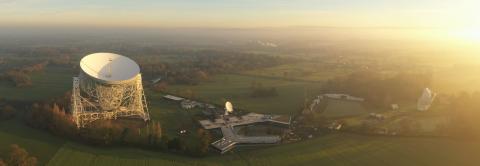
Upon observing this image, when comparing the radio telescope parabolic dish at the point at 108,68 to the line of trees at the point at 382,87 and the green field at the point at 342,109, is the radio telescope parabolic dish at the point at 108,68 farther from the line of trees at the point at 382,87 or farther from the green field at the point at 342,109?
the line of trees at the point at 382,87

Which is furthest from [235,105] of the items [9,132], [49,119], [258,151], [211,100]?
[9,132]

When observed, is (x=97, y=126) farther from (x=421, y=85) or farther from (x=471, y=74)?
(x=471, y=74)

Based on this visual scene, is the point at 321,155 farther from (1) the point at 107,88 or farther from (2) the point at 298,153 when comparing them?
(1) the point at 107,88

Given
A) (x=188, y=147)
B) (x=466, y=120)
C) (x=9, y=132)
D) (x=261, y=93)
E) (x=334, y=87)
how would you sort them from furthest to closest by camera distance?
(x=334, y=87), (x=261, y=93), (x=466, y=120), (x=9, y=132), (x=188, y=147)

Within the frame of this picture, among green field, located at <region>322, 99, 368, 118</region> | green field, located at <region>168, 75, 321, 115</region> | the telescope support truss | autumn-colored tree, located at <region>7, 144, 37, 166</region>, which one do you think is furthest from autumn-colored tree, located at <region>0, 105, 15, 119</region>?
green field, located at <region>322, 99, 368, 118</region>

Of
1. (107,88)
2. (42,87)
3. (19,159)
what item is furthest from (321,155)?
(42,87)

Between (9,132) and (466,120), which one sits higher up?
(466,120)

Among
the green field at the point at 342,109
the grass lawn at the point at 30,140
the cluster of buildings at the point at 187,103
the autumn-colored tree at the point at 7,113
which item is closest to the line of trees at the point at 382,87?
the green field at the point at 342,109
